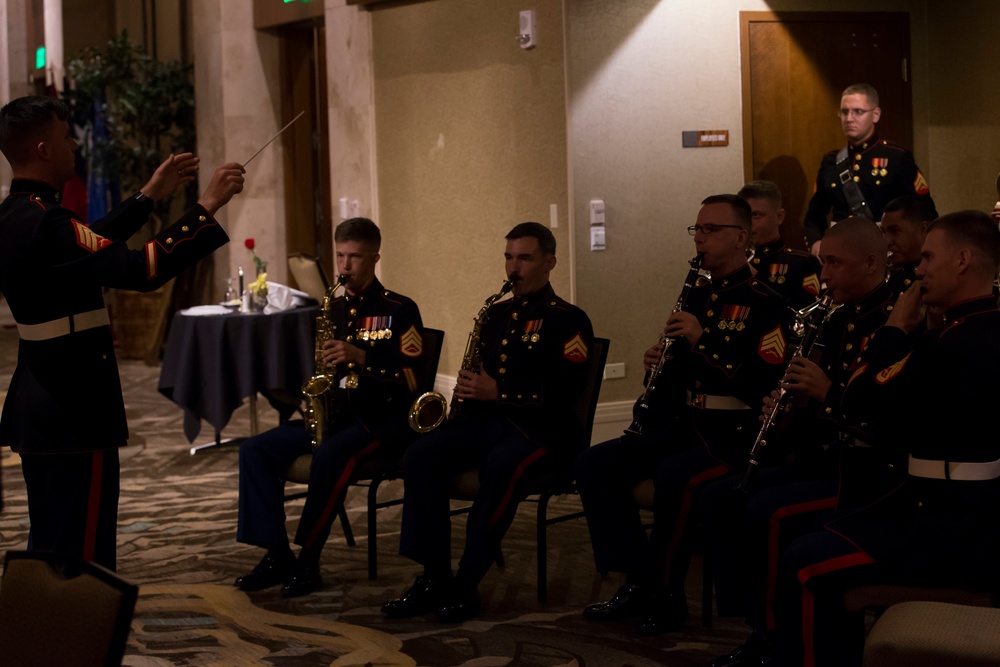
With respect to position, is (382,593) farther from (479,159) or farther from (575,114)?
(479,159)

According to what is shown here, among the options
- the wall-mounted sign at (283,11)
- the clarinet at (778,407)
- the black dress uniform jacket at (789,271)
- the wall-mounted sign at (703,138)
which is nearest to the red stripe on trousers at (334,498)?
the clarinet at (778,407)

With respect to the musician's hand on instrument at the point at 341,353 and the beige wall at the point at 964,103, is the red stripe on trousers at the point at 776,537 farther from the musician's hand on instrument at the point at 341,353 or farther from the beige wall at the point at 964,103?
the beige wall at the point at 964,103

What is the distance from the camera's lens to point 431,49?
7.54 m

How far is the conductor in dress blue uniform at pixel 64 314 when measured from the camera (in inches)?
124

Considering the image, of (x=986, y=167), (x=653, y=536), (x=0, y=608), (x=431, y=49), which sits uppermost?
(x=431, y=49)

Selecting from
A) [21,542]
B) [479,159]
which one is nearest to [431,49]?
[479,159]

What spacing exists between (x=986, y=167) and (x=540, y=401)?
383cm

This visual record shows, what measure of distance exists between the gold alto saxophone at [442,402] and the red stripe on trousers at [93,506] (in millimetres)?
1316

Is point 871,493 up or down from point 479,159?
down

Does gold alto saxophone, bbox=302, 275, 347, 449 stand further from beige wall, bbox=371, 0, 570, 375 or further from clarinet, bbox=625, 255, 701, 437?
beige wall, bbox=371, 0, 570, 375

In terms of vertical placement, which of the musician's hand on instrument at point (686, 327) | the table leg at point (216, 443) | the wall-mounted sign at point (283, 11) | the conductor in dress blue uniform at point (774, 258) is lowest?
the table leg at point (216, 443)

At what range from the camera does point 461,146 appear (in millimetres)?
7375

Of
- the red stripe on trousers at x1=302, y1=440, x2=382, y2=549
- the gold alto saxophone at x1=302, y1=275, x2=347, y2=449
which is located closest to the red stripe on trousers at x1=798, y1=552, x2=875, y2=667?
the red stripe on trousers at x1=302, y1=440, x2=382, y2=549

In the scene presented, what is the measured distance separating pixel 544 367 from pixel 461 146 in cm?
334
